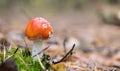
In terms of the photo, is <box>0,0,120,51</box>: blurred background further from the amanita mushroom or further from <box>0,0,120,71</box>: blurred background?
the amanita mushroom

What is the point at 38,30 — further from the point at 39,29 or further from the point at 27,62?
the point at 27,62

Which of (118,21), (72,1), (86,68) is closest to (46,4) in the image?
(72,1)

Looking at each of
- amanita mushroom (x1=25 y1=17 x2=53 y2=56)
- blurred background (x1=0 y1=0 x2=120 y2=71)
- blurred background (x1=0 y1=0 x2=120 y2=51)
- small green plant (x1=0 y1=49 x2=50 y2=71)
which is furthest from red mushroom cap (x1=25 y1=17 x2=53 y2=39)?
blurred background (x1=0 y1=0 x2=120 y2=51)

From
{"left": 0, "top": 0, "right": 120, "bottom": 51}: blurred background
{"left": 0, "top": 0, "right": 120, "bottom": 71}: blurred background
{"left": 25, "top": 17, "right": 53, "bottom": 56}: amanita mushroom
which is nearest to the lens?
{"left": 25, "top": 17, "right": 53, "bottom": 56}: amanita mushroom

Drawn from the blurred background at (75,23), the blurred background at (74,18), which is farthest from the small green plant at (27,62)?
the blurred background at (74,18)

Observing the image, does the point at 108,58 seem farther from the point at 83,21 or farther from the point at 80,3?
the point at 80,3

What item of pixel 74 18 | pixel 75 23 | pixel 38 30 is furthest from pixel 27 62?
pixel 74 18

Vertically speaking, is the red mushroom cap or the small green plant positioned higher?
the red mushroom cap

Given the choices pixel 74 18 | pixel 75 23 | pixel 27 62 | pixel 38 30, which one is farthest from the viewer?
pixel 74 18
